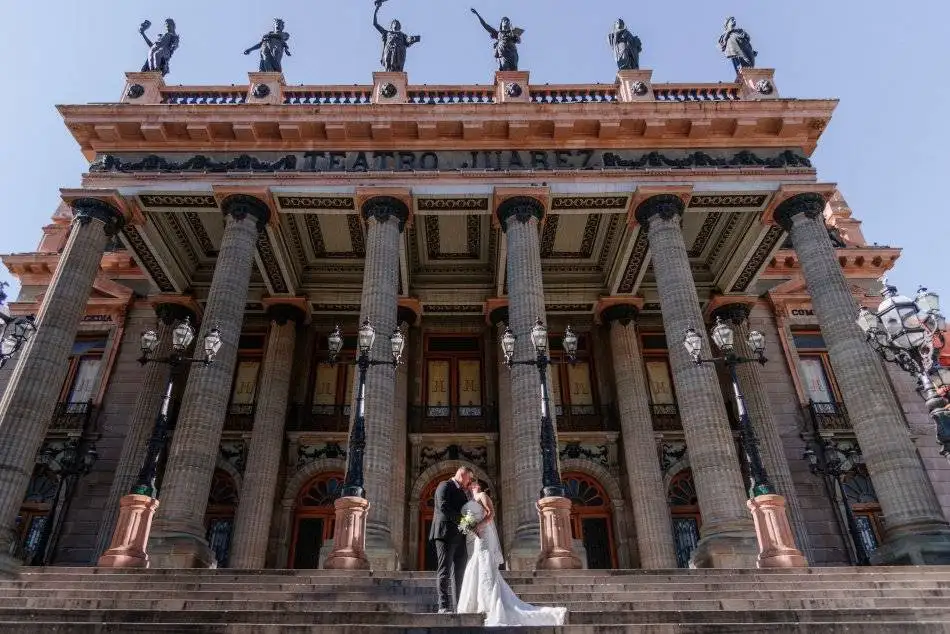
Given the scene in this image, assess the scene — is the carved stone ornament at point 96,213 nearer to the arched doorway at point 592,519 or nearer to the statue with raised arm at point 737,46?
the arched doorway at point 592,519

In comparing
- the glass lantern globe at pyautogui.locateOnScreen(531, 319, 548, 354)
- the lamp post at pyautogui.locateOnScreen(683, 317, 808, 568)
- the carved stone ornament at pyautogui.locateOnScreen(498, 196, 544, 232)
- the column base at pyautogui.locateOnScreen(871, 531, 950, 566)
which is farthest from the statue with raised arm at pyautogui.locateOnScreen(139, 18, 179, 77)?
the column base at pyautogui.locateOnScreen(871, 531, 950, 566)

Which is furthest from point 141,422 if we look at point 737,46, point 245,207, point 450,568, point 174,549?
point 737,46

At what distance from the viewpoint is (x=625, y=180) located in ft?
53.8

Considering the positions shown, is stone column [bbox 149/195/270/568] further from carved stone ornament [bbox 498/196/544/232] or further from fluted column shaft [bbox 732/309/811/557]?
fluted column shaft [bbox 732/309/811/557]

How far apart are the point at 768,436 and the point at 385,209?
11.9m

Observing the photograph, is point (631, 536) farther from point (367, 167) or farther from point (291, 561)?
point (367, 167)

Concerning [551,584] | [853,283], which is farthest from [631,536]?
[853,283]

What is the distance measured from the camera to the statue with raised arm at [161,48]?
18.4 metres

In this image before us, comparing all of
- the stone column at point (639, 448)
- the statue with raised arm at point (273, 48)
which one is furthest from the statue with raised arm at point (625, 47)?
the statue with raised arm at point (273, 48)

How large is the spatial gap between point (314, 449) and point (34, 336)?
7685 millimetres

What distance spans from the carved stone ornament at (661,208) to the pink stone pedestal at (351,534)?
974cm

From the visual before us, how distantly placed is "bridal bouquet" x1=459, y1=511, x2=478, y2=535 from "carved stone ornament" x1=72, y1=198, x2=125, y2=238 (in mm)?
12981

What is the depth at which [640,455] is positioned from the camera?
1761cm

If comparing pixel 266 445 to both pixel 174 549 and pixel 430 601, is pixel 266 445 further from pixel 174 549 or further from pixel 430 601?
pixel 430 601
